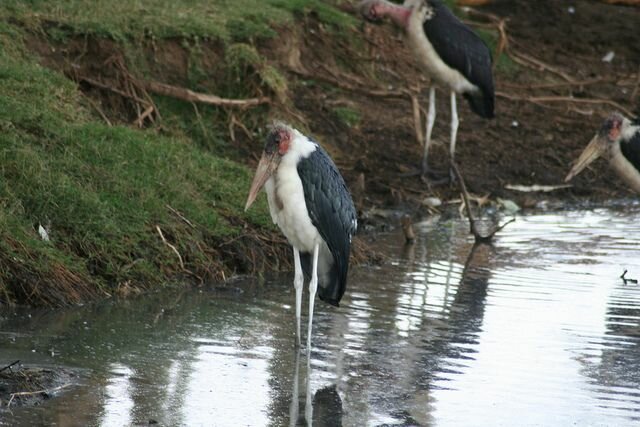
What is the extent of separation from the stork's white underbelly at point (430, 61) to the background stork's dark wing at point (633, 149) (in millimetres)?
1912

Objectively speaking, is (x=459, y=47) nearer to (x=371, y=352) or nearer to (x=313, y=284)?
(x=313, y=284)

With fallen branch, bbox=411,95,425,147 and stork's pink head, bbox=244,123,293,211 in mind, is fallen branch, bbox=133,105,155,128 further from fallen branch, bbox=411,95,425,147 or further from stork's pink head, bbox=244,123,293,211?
stork's pink head, bbox=244,123,293,211

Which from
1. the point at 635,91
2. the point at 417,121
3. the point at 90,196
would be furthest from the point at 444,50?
the point at 90,196

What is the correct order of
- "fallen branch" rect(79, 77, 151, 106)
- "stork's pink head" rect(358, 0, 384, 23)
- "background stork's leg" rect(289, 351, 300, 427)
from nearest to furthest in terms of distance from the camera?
"background stork's leg" rect(289, 351, 300, 427) → "fallen branch" rect(79, 77, 151, 106) → "stork's pink head" rect(358, 0, 384, 23)

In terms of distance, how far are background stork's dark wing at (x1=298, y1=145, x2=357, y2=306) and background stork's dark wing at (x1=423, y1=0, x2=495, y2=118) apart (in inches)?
184

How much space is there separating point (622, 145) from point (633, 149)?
0.09 m

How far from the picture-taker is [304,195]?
5996 mm

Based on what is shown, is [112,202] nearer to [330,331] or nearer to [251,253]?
[251,253]

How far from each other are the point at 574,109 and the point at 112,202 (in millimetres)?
6426

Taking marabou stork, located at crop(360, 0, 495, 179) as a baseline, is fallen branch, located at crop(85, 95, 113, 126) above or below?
below

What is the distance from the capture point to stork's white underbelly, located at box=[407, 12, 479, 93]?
1080 centimetres

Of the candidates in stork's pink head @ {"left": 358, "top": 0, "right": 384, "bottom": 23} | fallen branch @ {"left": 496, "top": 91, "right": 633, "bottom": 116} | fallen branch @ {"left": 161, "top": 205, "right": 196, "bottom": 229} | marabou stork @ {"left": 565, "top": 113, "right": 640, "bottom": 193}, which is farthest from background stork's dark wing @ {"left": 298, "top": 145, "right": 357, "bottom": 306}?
fallen branch @ {"left": 496, "top": 91, "right": 633, "bottom": 116}

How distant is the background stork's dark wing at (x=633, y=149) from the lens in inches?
365

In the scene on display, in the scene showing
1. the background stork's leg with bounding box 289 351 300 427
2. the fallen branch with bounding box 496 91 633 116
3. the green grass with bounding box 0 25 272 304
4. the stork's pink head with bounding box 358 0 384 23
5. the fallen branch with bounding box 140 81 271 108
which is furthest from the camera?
the fallen branch with bounding box 496 91 633 116
